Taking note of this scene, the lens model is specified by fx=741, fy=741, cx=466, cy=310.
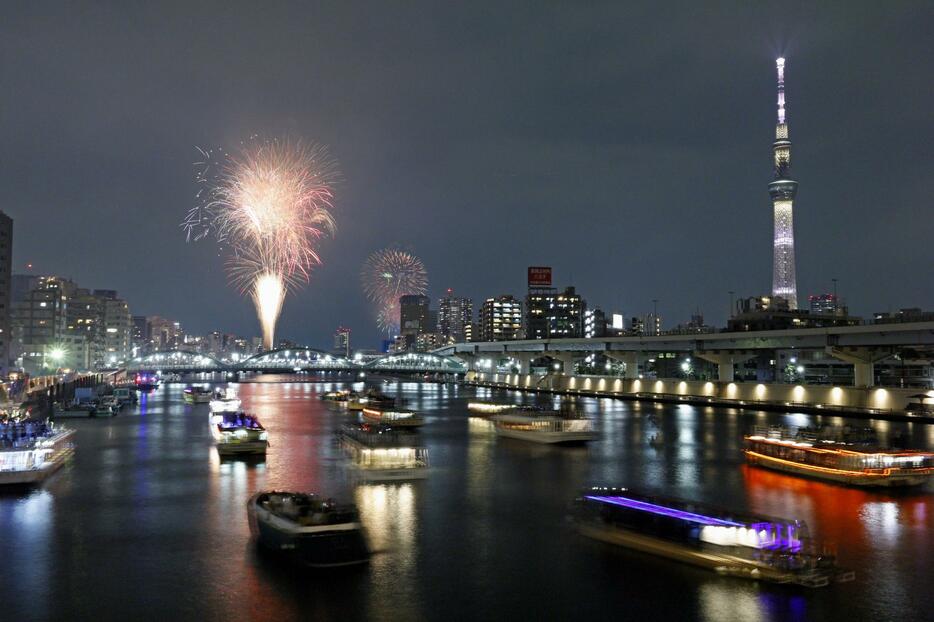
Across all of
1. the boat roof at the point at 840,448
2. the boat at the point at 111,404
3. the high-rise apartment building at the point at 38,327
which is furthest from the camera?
the high-rise apartment building at the point at 38,327

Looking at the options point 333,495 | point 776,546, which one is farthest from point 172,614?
point 776,546

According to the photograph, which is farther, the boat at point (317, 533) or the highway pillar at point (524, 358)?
the highway pillar at point (524, 358)

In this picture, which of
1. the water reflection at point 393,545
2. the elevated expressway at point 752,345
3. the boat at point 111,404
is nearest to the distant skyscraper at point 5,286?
the boat at point 111,404

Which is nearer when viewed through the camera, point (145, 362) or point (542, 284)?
point (542, 284)

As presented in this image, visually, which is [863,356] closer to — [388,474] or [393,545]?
[388,474]

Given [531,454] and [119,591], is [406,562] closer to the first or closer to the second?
[119,591]

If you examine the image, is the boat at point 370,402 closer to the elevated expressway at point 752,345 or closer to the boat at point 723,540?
the elevated expressway at point 752,345
